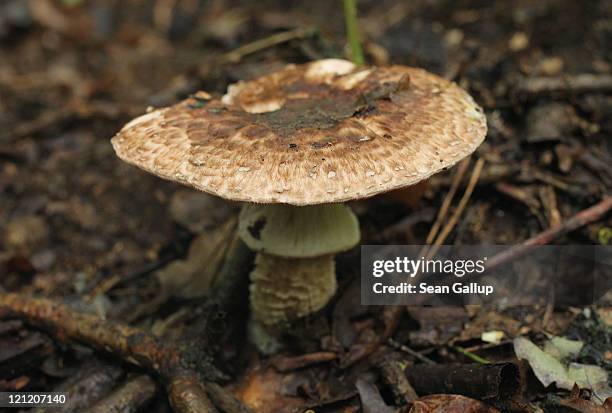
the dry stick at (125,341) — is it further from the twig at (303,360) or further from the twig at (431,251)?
the twig at (431,251)

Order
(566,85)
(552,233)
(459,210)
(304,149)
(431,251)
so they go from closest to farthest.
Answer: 1. (304,149)
2. (552,233)
3. (431,251)
4. (459,210)
5. (566,85)

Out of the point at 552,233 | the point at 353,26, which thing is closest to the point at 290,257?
the point at 552,233

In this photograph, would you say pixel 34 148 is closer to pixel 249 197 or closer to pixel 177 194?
pixel 177 194

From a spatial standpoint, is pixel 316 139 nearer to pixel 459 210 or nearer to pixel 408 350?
pixel 408 350

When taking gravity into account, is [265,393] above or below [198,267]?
below

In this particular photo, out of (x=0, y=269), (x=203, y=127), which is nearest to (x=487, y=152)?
(x=203, y=127)

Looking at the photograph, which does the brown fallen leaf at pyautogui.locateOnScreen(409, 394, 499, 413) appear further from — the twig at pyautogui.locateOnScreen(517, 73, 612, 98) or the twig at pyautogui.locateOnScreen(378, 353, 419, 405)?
the twig at pyautogui.locateOnScreen(517, 73, 612, 98)
